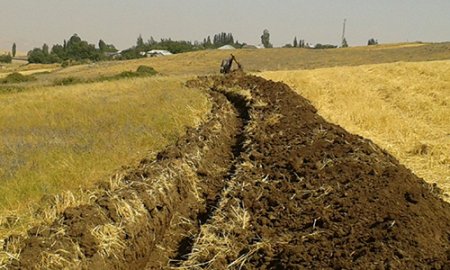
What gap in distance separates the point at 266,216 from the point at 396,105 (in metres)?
11.0

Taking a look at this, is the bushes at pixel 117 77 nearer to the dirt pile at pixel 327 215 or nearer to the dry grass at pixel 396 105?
the dry grass at pixel 396 105

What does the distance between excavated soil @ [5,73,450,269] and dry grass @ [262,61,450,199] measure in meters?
1.25

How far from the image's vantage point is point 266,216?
609 centimetres

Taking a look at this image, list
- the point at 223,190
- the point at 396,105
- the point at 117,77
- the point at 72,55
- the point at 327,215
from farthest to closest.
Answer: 1. the point at 72,55
2. the point at 117,77
3. the point at 396,105
4. the point at 223,190
5. the point at 327,215

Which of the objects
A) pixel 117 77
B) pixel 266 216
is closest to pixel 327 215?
pixel 266 216

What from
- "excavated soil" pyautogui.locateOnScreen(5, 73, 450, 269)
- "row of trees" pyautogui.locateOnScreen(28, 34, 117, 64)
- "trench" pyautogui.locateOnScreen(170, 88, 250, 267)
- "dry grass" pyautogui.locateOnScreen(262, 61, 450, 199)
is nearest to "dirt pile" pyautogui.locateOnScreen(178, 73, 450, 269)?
"excavated soil" pyautogui.locateOnScreen(5, 73, 450, 269)

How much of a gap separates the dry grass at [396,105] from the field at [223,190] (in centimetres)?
7

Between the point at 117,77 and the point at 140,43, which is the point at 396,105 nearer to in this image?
the point at 117,77

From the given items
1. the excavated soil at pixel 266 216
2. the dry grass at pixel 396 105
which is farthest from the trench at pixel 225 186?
the dry grass at pixel 396 105

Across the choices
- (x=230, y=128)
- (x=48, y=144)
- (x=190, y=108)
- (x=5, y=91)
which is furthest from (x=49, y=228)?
(x=5, y=91)

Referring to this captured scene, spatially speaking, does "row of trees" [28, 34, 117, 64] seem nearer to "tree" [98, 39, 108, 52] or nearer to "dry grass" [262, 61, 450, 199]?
"tree" [98, 39, 108, 52]

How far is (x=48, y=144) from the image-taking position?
965cm

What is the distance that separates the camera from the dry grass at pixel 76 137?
689cm

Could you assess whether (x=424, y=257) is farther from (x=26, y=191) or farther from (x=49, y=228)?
(x=26, y=191)
